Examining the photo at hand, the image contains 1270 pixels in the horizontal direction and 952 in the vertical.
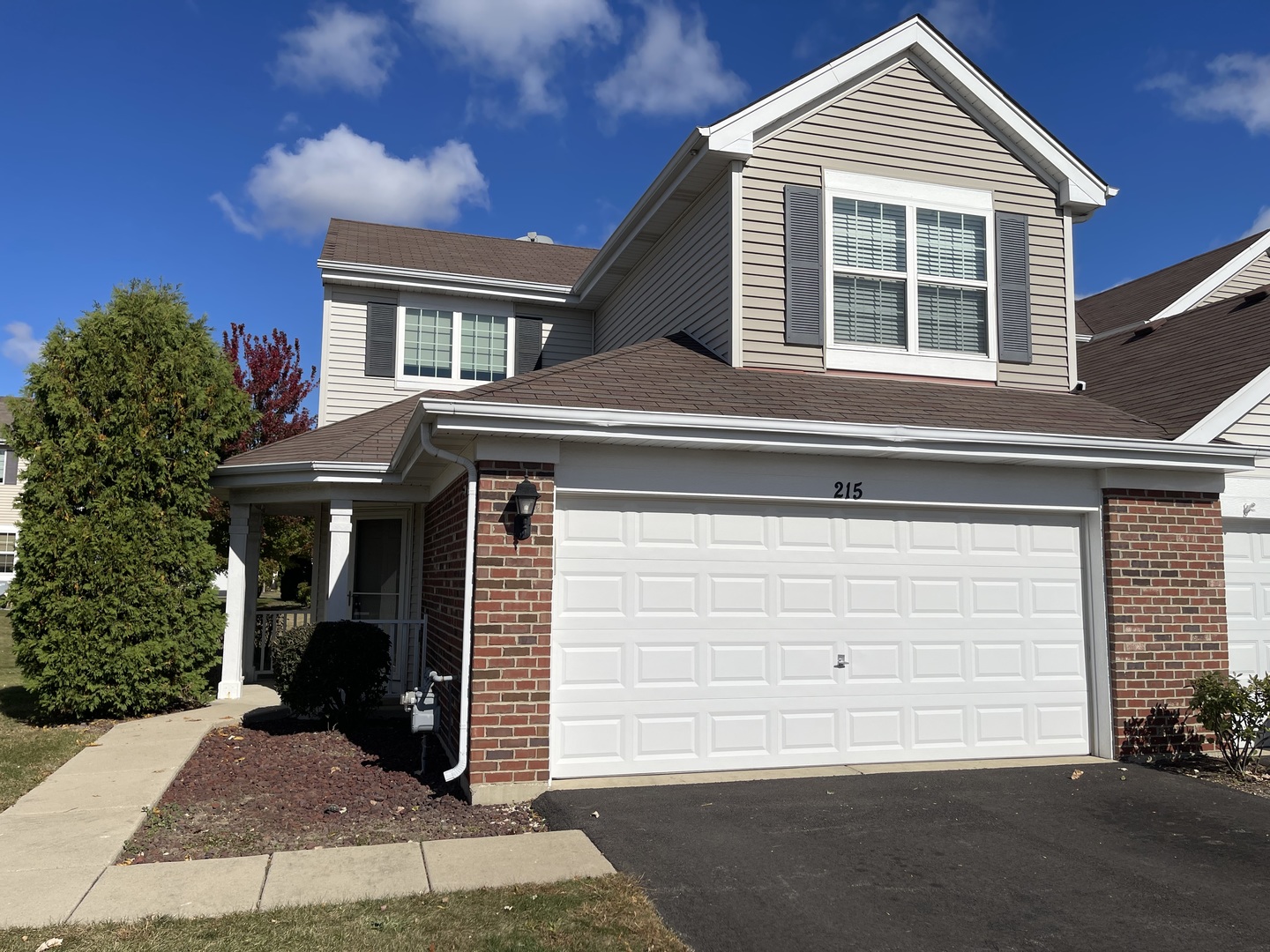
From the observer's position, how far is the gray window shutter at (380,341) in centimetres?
1466

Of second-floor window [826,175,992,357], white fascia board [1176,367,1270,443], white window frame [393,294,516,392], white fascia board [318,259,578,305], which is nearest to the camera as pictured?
white fascia board [1176,367,1270,443]

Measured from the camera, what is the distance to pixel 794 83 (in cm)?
960

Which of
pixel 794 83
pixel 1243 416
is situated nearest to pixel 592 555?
pixel 794 83

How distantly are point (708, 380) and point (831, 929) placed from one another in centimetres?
522

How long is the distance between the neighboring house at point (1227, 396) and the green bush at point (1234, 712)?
1453mm

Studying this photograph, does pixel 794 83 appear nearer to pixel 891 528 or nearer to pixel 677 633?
pixel 891 528

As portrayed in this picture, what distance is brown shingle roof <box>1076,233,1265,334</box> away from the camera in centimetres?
1623

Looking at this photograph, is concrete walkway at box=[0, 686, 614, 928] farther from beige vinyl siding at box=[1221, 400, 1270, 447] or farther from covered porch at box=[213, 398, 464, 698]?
beige vinyl siding at box=[1221, 400, 1270, 447]

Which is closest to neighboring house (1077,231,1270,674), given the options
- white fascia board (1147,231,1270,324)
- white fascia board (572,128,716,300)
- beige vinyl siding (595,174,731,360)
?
white fascia board (1147,231,1270,324)

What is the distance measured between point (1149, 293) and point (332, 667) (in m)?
16.2

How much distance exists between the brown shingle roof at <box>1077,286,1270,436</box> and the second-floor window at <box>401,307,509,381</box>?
9.08 metres

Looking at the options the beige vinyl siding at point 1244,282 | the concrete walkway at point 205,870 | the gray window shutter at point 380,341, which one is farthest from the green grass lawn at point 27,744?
the beige vinyl siding at point 1244,282

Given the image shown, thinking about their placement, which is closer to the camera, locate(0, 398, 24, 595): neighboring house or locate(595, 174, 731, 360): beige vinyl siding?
locate(595, 174, 731, 360): beige vinyl siding

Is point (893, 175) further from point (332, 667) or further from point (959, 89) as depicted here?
point (332, 667)
